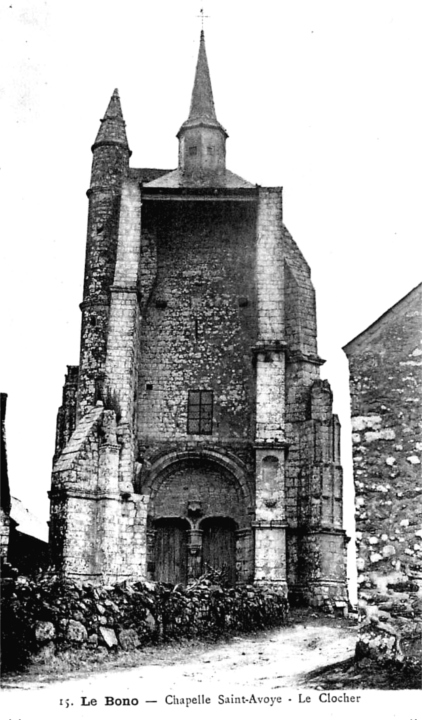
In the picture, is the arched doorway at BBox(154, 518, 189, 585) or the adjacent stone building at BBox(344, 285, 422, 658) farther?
the arched doorway at BBox(154, 518, 189, 585)

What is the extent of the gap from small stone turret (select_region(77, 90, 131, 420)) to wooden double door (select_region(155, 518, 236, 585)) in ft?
13.7

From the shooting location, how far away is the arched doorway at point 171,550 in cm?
2577

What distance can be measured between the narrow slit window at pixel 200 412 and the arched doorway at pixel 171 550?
260cm

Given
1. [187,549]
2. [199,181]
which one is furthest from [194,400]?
[199,181]

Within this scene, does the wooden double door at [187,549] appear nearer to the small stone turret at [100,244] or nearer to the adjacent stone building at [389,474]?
the small stone turret at [100,244]

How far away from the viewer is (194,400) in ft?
88.5

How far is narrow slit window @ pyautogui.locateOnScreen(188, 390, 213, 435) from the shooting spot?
87.7 feet

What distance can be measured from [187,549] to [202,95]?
49.0 feet

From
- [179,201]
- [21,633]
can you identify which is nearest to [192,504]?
[179,201]

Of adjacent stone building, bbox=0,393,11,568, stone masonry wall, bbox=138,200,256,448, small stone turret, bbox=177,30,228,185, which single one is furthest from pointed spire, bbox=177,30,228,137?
adjacent stone building, bbox=0,393,11,568

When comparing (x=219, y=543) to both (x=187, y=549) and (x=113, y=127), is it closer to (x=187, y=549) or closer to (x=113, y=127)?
(x=187, y=549)

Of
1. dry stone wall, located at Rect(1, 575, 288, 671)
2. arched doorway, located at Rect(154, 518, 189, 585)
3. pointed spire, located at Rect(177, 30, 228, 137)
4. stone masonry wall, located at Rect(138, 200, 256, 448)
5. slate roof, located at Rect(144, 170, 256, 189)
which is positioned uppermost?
pointed spire, located at Rect(177, 30, 228, 137)

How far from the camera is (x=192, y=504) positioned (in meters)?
26.0

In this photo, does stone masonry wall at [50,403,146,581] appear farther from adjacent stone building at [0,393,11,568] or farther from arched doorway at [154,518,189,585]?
arched doorway at [154,518,189,585]
